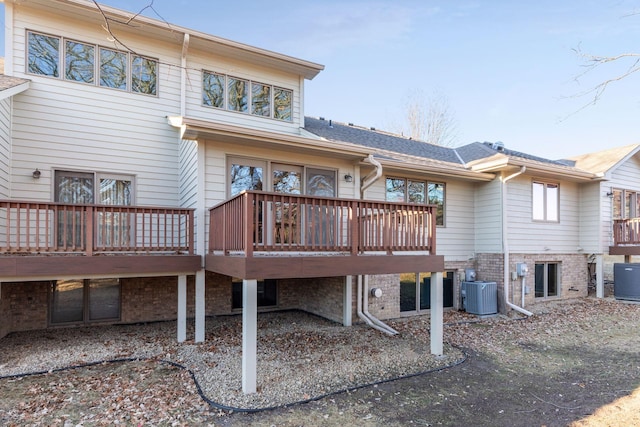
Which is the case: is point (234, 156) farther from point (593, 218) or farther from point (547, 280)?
point (593, 218)

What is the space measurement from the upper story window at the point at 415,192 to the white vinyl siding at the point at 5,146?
8360 millimetres

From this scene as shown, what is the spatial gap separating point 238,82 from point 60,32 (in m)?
3.85

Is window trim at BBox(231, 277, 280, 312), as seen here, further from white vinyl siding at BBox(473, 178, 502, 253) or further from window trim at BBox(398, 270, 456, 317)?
white vinyl siding at BBox(473, 178, 502, 253)

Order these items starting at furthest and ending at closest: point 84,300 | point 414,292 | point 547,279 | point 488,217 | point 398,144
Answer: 1. point 398,144
2. point 547,279
3. point 488,217
4. point 414,292
5. point 84,300

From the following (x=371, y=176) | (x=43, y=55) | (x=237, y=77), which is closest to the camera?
(x=43, y=55)

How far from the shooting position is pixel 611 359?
641cm

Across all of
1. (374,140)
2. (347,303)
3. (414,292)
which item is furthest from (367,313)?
(374,140)

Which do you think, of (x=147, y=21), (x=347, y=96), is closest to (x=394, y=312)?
(x=147, y=21)

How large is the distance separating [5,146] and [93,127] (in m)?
1.56

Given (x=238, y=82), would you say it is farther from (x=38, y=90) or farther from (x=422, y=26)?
(x=422, y=26)

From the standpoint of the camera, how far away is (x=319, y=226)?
583 cm

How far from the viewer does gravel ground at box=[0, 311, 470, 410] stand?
506 cm

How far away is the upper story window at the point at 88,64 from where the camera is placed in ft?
25.0

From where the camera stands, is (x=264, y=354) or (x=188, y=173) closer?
(x=264, y=354)
